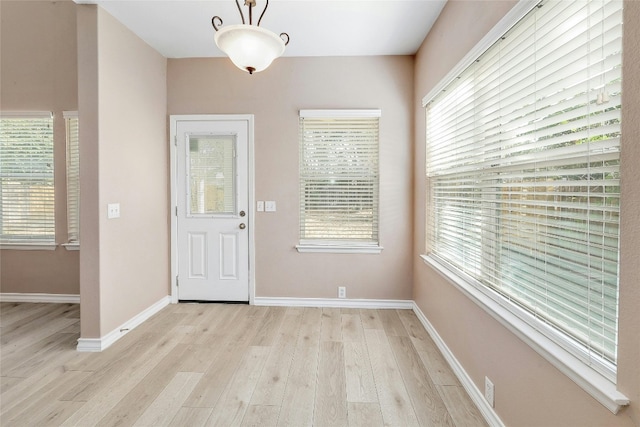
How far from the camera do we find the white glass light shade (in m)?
1.72

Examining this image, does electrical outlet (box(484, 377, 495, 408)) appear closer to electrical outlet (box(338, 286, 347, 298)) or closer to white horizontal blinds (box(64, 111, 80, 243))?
electrical outlet (box(338, 286, 347, 298))

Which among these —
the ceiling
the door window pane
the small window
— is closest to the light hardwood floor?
the small window

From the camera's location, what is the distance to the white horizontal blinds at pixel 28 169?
11.0 ft

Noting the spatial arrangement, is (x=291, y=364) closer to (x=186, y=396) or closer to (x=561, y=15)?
(x=186, y=396)

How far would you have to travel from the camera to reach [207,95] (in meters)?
3.33

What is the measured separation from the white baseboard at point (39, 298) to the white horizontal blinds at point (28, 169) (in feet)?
2.49

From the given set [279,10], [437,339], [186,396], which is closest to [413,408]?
[437,339]

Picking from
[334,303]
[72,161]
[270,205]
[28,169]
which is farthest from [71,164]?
[334,303]

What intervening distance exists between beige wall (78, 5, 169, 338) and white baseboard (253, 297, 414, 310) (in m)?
1.20

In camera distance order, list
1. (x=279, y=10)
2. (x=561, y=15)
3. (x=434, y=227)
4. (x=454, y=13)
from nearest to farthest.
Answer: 1. (x=561, y=15)
2. (x=454, y=13)
3. (x=279, y=10)
4. (x=434, y=227)

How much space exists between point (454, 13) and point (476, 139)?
104 cm

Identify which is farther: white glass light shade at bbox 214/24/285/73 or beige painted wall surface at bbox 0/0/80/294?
beige painted wall surface at bbox 0/0/80/294

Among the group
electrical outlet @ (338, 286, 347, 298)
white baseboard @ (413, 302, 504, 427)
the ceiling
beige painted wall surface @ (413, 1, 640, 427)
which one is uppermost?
the ceiling

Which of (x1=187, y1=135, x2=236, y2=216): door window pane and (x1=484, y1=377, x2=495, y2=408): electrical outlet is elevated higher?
(x1=187, y1=135, x2=236, y2=216): door window pane
